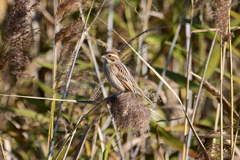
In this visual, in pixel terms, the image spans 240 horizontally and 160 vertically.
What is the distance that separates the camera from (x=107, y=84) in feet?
11.6

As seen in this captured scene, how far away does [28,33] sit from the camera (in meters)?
2.17

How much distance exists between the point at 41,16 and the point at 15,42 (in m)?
2.24

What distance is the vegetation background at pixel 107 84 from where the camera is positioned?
200 cm

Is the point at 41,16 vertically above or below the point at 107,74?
above

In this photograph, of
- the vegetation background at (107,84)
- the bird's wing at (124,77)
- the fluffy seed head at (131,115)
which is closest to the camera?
the fluffy seed head at (131,115)

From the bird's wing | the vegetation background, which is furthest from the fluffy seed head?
the bird's wing

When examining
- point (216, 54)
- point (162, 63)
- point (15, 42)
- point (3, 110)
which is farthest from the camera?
point (162, 63)

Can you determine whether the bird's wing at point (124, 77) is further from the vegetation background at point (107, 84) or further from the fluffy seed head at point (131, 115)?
the fluffy seed head at point (131, 115)

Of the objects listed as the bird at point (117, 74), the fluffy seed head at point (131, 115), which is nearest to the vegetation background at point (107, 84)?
the fluffy seed head at point (131, 115)

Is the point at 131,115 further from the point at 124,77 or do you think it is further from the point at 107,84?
the point at 107,84

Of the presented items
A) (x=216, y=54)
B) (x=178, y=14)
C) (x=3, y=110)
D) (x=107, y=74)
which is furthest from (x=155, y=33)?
(x=3, y=110)

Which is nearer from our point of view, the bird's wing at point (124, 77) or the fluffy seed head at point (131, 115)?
the fluffy seed head at point (131, 115)

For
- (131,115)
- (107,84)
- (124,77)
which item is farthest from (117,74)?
(131,115)

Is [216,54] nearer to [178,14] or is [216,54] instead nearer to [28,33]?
[178,14]
